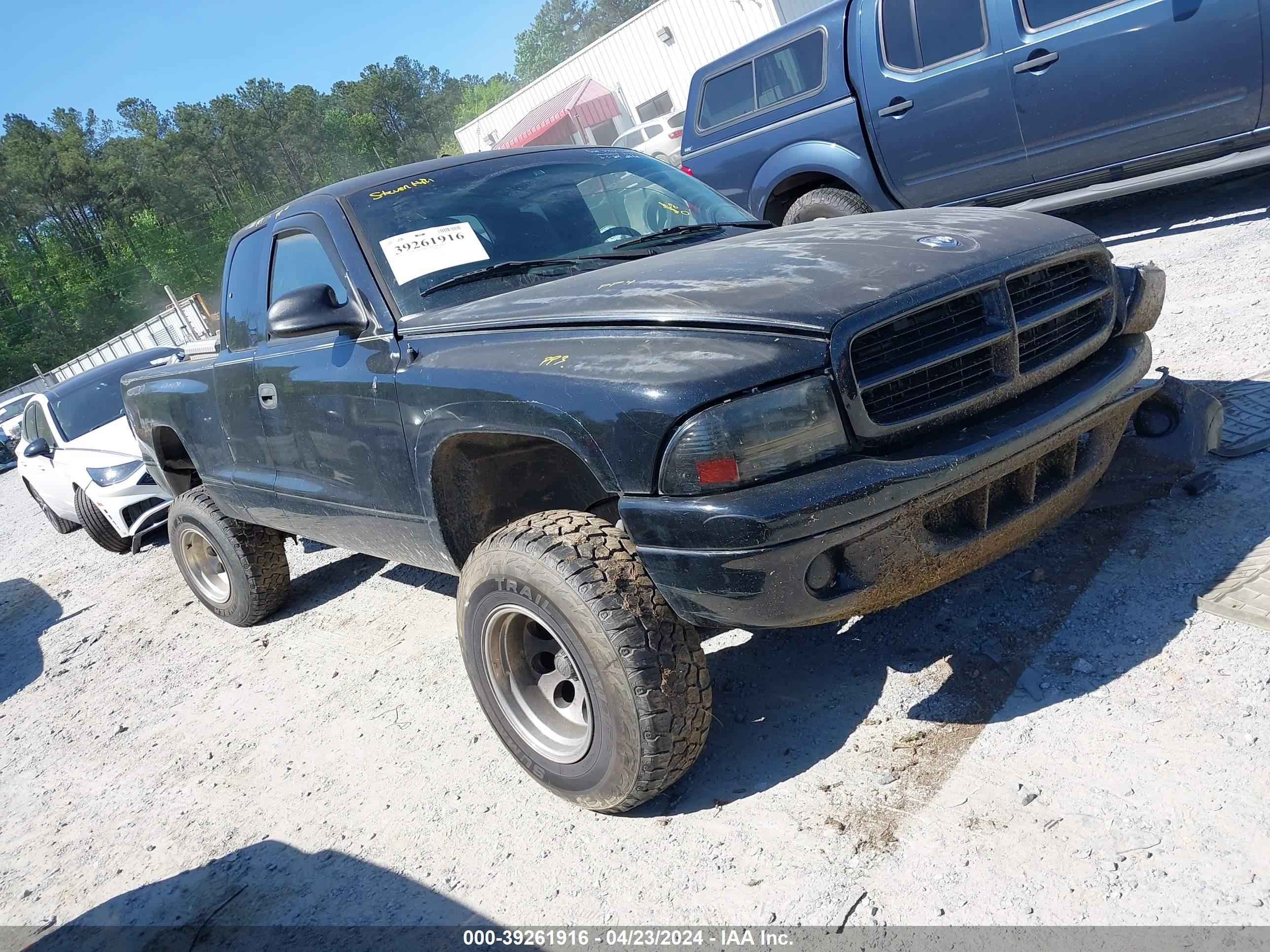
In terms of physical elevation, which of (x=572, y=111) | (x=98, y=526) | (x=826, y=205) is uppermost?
(x=572, y=111)

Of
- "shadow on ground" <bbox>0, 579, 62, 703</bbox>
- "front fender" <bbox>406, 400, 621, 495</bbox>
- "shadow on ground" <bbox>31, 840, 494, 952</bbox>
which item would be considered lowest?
"shadow on ground" <bbox>31, 840, 494, 952</bbox>

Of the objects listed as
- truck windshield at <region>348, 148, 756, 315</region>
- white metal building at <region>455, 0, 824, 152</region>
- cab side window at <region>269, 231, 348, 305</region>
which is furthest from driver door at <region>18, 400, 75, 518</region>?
white metal building at <region>455, 0, 824, 152</region>

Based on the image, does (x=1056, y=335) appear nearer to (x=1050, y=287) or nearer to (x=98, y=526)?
(x=1050, y=287)

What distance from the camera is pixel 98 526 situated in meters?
7.44

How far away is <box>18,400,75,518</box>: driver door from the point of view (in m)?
Answer: 8.05

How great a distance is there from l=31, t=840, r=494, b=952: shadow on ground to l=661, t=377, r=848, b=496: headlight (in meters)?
1.33

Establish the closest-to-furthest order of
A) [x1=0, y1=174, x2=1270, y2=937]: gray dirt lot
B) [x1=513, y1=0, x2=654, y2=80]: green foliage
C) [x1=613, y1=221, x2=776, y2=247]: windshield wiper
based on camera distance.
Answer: [x1=0, y1=174, x2=1270, y2=937]: gray dirt lot < [x1=613, y1=221, x2=776, y2=247]: windshield wiper < [x1=513, y1=0, x2=654, y2=80]: green foliage

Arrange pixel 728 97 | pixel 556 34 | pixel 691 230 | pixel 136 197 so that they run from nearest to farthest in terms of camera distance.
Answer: pixel 691 230 → pixel 728 97 → pixel 136 197 → pixel 556 34

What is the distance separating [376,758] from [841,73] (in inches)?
233

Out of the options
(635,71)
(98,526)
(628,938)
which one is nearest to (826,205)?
(628,938)

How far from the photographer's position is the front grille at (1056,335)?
247 cm

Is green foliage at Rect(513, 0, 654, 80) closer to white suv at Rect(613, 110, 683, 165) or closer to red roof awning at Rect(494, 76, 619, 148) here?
red roof awning at Rect(494, 76, 619, 148)

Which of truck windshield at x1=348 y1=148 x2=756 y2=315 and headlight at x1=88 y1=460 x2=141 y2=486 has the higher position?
truck windshield at x1=348 y1=148 x2=756 y2=315

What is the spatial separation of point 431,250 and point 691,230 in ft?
3.24
